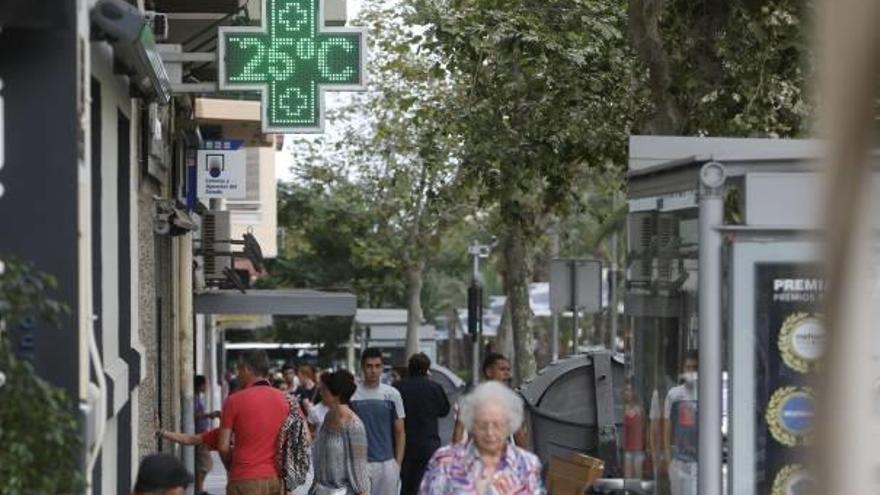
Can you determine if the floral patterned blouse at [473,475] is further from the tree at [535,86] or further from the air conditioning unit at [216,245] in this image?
the air conditioning unit at [216,245]

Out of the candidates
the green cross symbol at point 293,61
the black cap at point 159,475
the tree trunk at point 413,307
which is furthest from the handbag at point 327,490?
the tree trunk at point 413,307

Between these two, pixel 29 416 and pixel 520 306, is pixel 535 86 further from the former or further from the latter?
pixel 29 416

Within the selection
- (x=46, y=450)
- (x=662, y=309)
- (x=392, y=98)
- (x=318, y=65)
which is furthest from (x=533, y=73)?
(x=392, y=98)

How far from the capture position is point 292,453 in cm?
1211

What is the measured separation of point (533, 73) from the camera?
19.5m

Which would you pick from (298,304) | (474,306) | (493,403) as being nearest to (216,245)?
(298,304)

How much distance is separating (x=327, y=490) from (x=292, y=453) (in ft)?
1.67

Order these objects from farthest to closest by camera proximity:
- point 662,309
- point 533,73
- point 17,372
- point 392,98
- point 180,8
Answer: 1. point 392,98
2. point 533,73
3. point 180,8
4. point 662,309
5. point 17,372

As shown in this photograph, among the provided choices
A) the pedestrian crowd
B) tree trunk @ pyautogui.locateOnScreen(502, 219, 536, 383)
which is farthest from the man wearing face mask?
tree trunk @ pyautogui.locateOnScreen(502, 219, 536, 383)

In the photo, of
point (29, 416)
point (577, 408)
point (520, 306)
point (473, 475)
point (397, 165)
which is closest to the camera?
point (29, 416)

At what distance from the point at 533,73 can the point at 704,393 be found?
1151 centimetres

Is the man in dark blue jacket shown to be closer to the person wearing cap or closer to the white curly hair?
the white curly hair

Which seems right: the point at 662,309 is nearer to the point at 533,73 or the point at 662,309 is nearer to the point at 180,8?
the point at 180,8

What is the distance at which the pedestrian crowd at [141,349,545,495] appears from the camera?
7.08 m
